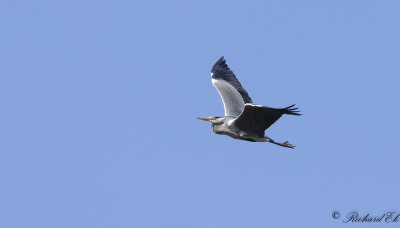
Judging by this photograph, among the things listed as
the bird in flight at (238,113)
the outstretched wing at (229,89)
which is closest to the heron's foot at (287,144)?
the bird in flight at (238,113)

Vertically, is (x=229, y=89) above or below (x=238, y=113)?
above

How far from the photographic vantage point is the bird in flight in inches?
614

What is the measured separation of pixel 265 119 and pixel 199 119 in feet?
11.9

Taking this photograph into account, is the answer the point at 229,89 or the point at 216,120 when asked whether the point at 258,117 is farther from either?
the point at 229,89

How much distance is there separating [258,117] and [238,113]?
2.62 meters

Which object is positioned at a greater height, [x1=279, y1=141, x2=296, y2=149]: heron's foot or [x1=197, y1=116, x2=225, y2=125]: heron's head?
[x1=197, y1=116, x2=225, y2=125]: heron's head

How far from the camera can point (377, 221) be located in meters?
14.6

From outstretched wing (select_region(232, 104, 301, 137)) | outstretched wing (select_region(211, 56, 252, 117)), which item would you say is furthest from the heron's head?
outstretched wing (select_region(232, 104, 301, 137))

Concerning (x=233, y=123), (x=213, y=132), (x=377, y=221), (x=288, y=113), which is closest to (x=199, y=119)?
(x=213, y=132)

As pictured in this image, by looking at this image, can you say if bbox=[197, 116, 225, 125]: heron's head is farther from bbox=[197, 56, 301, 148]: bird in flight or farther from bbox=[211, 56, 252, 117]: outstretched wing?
bbox=[211, 56, 252, 117]: outstretched wing

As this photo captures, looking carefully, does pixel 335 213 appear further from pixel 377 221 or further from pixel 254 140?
pixel 254 140

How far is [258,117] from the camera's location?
631 inches

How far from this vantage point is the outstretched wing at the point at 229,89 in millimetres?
18828

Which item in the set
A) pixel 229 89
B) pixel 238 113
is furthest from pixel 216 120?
pixel 229 89
